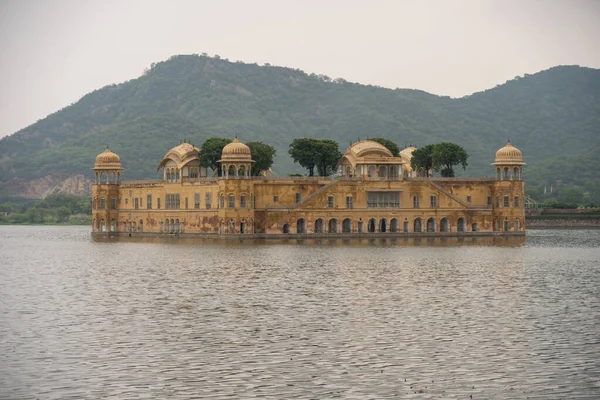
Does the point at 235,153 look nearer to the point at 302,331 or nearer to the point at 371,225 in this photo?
the point at 371,225

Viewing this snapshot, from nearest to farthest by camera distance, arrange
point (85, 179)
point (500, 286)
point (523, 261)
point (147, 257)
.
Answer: point (500, 286) < point (523, 261) < point (147, 257) < point (85, 179)

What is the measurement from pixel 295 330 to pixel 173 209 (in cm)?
7240

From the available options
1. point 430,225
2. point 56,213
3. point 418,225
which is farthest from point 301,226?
point 56,213

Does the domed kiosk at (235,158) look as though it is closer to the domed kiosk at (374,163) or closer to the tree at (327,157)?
the domed kiosk at (374,163)

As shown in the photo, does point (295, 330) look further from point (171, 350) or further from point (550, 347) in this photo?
point (550, 347)

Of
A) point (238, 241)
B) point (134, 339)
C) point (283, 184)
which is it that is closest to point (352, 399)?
point (134, 339)

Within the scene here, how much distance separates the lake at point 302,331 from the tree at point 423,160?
5683 centimetres

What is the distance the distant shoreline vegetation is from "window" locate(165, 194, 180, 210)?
65912 millimetres

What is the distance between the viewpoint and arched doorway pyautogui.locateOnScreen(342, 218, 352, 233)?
9822 cm

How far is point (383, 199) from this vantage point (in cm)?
9844

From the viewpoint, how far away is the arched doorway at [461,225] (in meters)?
100

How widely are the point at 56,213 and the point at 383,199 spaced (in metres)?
87.3

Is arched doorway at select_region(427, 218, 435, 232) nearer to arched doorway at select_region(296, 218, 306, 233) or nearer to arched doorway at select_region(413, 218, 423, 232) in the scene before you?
arched doorway at select_region(413, 218, 423, 232)

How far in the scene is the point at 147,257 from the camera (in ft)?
223
